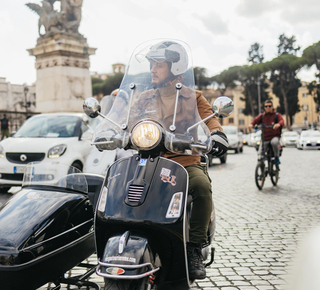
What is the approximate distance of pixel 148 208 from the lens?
2594 millimetres

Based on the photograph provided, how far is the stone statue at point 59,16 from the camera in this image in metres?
20.1

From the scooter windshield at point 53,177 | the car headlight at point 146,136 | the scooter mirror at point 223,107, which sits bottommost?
the scooter windshield at point 53,177

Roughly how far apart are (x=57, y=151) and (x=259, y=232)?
453 cm

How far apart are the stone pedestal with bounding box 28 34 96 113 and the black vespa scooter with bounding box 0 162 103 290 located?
53.6 ft

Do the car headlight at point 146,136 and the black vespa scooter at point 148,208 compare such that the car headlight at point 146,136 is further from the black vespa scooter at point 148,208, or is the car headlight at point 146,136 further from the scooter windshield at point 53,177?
the scooter windshield at point 53,177

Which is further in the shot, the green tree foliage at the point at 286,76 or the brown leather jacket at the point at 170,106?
the green tree foliage at the point at 286,76

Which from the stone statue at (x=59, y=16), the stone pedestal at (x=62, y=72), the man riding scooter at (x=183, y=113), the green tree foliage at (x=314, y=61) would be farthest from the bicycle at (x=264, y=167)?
the green tree foliage at (x=314, y=61)

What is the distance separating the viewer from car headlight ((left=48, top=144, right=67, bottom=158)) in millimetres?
8621

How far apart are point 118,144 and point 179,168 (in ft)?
1.41

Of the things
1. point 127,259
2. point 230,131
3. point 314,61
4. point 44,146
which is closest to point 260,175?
point 44,146

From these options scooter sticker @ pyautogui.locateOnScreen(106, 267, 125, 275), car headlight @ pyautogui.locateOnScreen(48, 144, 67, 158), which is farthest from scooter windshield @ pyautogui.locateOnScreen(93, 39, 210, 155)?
car headlight @ pyautogui.locateOnScreen(48, 144, 67, 158)

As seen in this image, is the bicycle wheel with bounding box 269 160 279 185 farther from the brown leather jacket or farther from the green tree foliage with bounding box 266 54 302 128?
the green tree foliage with bounding box 266 54 302 128

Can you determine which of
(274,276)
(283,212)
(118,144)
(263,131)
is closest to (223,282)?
(274,276)

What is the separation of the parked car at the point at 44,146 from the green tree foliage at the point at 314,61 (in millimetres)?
51650
